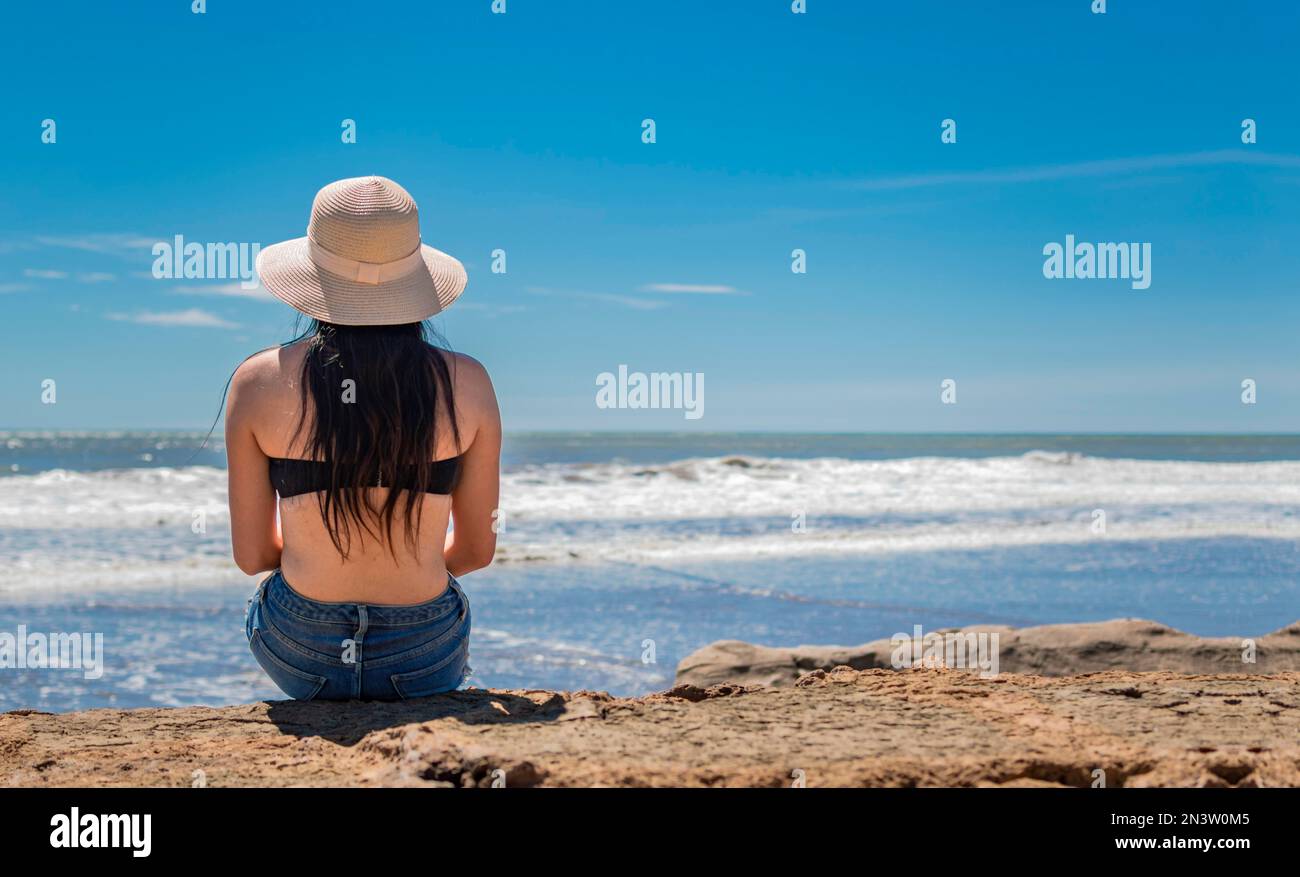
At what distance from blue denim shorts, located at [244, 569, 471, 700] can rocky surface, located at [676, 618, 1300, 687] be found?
2.01 m

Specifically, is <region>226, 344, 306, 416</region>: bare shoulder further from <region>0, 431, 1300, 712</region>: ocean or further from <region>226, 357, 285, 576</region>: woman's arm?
<region>0, 431, 1300, 712</region>: ocean

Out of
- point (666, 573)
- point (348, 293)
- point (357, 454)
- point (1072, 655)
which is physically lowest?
point (666, 573)

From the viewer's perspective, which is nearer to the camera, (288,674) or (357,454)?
(357,454)

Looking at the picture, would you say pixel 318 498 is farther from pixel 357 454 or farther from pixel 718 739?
pixel 718 739

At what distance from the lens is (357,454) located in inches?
92.8

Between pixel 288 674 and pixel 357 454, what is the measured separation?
2.26 feet

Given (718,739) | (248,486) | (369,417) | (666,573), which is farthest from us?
(666,573)

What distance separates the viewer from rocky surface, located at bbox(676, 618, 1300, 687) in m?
4.08

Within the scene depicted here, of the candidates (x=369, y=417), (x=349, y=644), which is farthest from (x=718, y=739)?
(x=369, y=417)

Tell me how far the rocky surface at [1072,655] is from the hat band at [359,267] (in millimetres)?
2610

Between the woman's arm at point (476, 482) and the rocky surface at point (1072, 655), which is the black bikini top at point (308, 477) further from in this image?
the rocky surface at point (1072, 655)

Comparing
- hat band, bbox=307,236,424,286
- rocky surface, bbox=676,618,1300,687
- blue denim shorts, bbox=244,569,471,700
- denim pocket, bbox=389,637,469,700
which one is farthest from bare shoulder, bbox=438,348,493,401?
rocky surface, bbox=676,618,1300,687

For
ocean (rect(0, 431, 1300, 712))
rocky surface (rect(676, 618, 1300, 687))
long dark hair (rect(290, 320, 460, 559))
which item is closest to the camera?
long dark hair (rect(290, 320, 460, 559))
